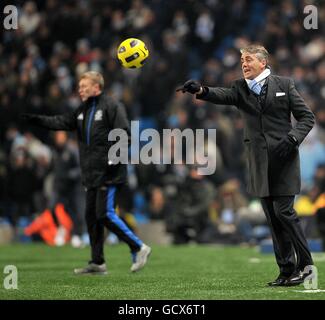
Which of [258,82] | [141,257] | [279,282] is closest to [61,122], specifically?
[141,257]

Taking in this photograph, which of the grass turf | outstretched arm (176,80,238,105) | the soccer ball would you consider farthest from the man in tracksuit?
outstretched arm (176,80,238,105)

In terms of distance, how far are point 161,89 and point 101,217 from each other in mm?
11371

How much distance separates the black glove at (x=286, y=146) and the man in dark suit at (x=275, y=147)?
18 millimetres

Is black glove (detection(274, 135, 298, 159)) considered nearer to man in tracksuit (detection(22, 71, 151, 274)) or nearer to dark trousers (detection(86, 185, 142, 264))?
man in tracksuit (detection(22, 71, 151, 274))

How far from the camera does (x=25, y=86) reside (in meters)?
22.7

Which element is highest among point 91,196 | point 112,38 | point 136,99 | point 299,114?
point 112,38

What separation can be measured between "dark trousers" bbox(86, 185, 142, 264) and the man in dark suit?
7.50 feet

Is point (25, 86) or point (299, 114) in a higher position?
point (25, 86)

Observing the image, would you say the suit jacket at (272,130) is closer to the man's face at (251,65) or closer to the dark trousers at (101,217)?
the man's face at (251,65)

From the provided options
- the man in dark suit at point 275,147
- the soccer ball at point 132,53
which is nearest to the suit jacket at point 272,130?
the man in dark suit at point 275,147

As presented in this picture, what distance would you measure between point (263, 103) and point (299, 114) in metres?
0.37
